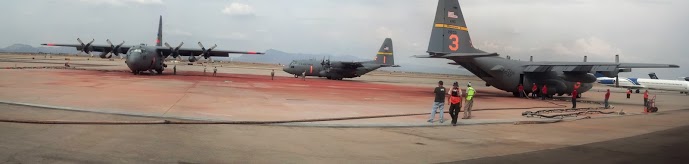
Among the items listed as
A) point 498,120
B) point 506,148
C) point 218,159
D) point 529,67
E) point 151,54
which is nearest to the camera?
point 218,159

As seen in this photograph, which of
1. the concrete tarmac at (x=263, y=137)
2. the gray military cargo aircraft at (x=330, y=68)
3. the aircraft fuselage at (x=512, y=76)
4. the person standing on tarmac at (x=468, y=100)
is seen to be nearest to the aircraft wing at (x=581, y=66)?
the aircraft fuselage at (x=512, y=76)

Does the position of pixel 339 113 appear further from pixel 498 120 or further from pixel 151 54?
pixel 151 54

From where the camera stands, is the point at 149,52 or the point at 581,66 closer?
the point at 581,66

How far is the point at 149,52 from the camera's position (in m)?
45.4

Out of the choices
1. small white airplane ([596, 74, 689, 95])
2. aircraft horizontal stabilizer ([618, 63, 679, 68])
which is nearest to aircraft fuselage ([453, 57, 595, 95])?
aircraft horizontal stabilizer ([618, 63, 679, 68])

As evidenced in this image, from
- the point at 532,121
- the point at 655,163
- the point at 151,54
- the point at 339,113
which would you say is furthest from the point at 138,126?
the point at 151,54

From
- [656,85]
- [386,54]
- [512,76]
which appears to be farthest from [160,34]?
[656,85]

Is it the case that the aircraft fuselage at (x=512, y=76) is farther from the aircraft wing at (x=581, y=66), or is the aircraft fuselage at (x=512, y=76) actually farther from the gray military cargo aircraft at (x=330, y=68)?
the gray military cargo aircraft at (x=330, y=68)

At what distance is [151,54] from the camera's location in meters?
45.7

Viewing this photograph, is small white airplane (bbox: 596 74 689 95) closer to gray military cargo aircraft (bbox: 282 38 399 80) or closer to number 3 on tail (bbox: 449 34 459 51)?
gray military cargo aircraft (bbox: 282 38 399 80)

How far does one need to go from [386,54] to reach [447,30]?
3306cm

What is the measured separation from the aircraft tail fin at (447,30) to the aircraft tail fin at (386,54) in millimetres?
31574

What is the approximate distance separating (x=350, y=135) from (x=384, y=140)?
1103mm

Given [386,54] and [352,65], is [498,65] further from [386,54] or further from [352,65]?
[386,54]
